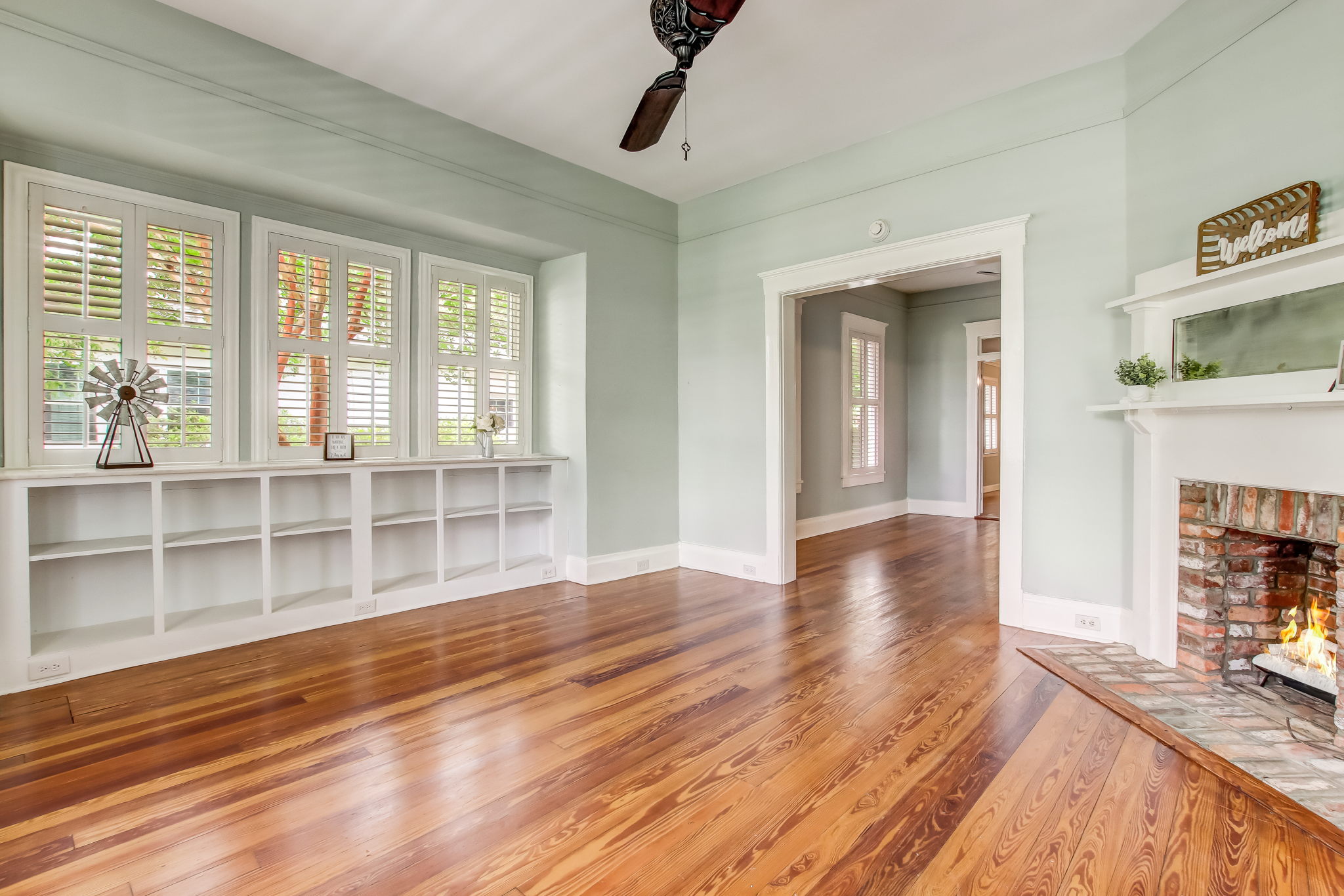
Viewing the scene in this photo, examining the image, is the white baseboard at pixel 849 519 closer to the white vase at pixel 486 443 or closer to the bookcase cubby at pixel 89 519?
the white vase at pixel 486 443

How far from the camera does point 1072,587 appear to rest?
346cm

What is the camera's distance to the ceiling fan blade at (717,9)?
2.18 m

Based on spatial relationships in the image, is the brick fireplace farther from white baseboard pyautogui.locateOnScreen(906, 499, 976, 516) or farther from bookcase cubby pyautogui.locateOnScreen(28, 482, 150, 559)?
white baseboard pyautogui.locateOnScreen(906, 499, 976, 516)

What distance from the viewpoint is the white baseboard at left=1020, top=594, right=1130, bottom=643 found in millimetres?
3285

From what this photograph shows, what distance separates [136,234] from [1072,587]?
5.31m

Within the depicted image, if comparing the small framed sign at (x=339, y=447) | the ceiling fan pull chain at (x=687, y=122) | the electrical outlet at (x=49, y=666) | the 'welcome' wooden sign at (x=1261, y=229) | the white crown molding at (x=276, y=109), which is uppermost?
the ceiling fan pull chain at (x=687, y=122)

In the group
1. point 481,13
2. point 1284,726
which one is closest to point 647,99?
point 481,13

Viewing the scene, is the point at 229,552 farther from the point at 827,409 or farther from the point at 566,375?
the point at 827,409

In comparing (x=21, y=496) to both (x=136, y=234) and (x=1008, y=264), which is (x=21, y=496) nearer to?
(x=136, y=234)

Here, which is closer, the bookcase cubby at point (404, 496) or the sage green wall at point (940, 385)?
the bookcase cubby at point (404, 496)

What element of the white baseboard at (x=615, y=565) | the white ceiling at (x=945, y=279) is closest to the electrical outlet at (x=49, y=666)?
the white baseboard at (x=615, y=565)

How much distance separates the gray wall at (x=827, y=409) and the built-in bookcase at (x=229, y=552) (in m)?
3.14

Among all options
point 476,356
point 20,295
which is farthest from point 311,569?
point 20,295

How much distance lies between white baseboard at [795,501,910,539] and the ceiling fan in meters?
4.92
